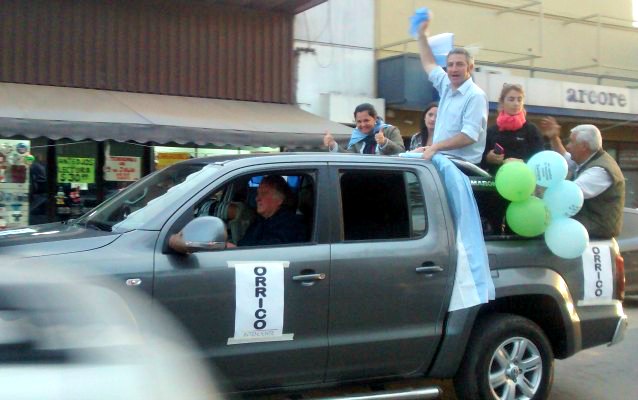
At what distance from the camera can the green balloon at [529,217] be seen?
5.28 m

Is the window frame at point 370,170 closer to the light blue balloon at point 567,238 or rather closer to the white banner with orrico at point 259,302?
the white banner with orrico at point 259,302

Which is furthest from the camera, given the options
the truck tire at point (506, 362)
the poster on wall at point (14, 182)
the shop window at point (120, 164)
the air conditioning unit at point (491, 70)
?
the air conditioning unit at point (491, 70)

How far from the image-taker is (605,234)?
5.89m

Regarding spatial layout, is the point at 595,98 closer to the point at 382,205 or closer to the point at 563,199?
the point at 563,199

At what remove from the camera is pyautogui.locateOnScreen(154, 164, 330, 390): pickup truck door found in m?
4.16

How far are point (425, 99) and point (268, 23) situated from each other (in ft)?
9.88

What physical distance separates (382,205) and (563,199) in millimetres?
1384

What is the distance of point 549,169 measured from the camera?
18.0 ft

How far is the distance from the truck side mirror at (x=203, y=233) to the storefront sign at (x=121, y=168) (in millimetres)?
8183

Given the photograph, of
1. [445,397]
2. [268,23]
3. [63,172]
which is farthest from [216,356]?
[268,23]

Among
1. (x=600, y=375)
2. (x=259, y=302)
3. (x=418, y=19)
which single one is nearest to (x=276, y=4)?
(x=418, y=19)

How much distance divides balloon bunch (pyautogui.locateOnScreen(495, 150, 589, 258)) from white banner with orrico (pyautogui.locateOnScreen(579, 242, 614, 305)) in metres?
0.29

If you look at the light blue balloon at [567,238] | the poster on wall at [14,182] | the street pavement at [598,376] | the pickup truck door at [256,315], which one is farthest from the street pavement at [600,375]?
the poster on wall at [14,182]

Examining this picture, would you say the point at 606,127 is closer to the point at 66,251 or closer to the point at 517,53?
the point at 517,53
